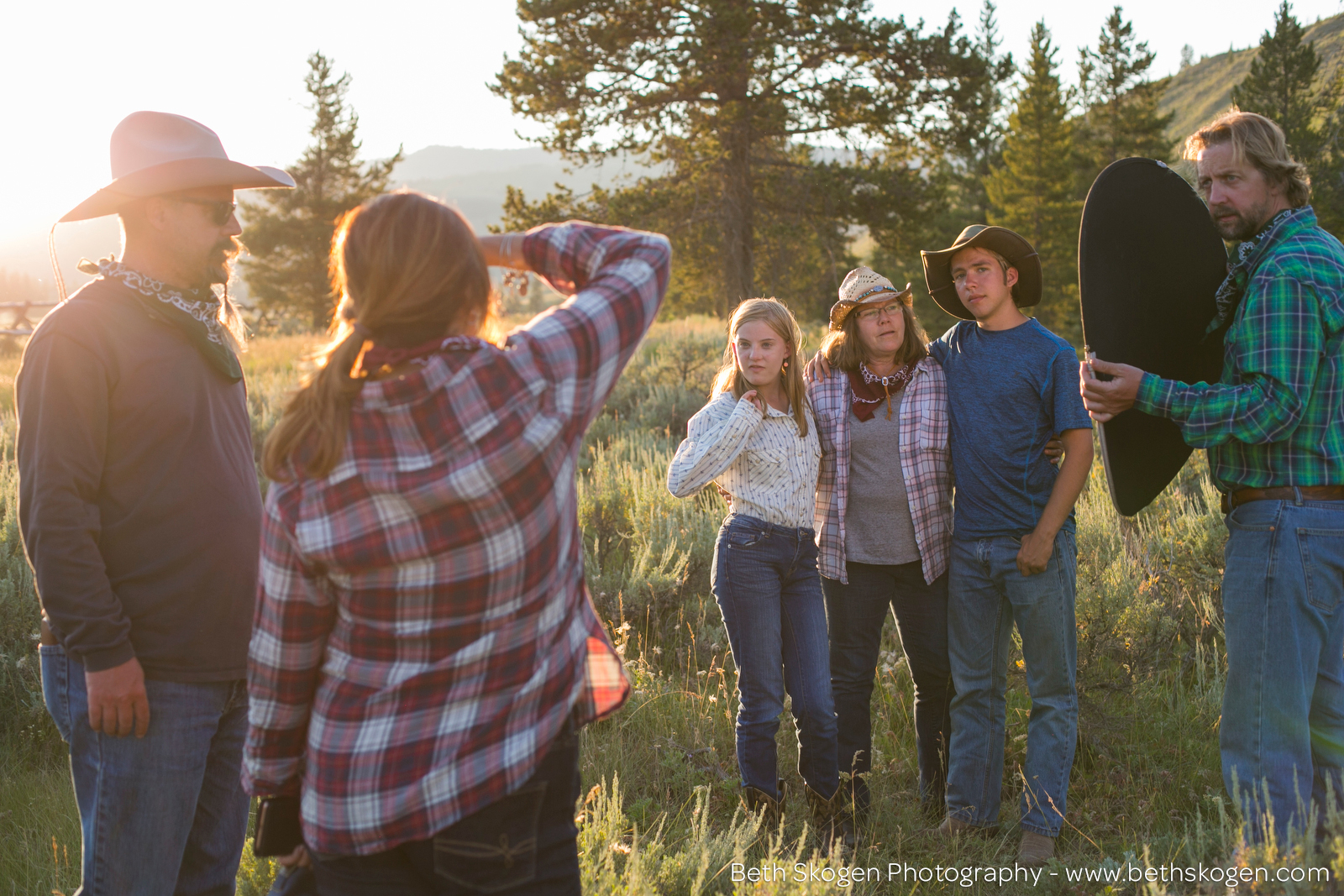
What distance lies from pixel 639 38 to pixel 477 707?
15.8m

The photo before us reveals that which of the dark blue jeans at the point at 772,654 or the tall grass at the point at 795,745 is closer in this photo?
the tall grass at the point at 795,745

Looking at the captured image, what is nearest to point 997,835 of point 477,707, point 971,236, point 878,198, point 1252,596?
point 1252,596

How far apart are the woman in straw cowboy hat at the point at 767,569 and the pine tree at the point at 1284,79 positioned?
3554 cm

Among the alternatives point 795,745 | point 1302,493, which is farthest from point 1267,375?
point 795,745

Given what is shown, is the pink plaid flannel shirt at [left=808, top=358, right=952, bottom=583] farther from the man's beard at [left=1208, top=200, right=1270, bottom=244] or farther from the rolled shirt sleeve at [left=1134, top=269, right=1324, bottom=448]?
the man's beard at [left=1208, top=200, right=1270, bottom=244]

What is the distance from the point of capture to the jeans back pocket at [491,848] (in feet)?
5.15

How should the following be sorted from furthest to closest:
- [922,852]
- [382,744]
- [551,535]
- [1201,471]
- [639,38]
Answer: [639,38], [1201,471], [922,852], [551,535], [382,744]

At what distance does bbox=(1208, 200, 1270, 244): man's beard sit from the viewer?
2.91 m

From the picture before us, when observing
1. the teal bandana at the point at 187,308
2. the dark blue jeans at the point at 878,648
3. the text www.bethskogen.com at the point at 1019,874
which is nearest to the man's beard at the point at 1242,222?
the dark blue jeans at the point at 878,648

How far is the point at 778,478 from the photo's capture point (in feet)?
11.7

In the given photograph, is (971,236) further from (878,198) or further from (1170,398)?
(878,198)

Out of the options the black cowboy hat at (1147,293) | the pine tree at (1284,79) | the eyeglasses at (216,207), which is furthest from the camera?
the pine tree at (1284,79)

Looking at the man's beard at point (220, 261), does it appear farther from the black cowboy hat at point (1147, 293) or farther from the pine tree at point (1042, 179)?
the pine tree at point (1042, 179)

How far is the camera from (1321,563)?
271 cm
